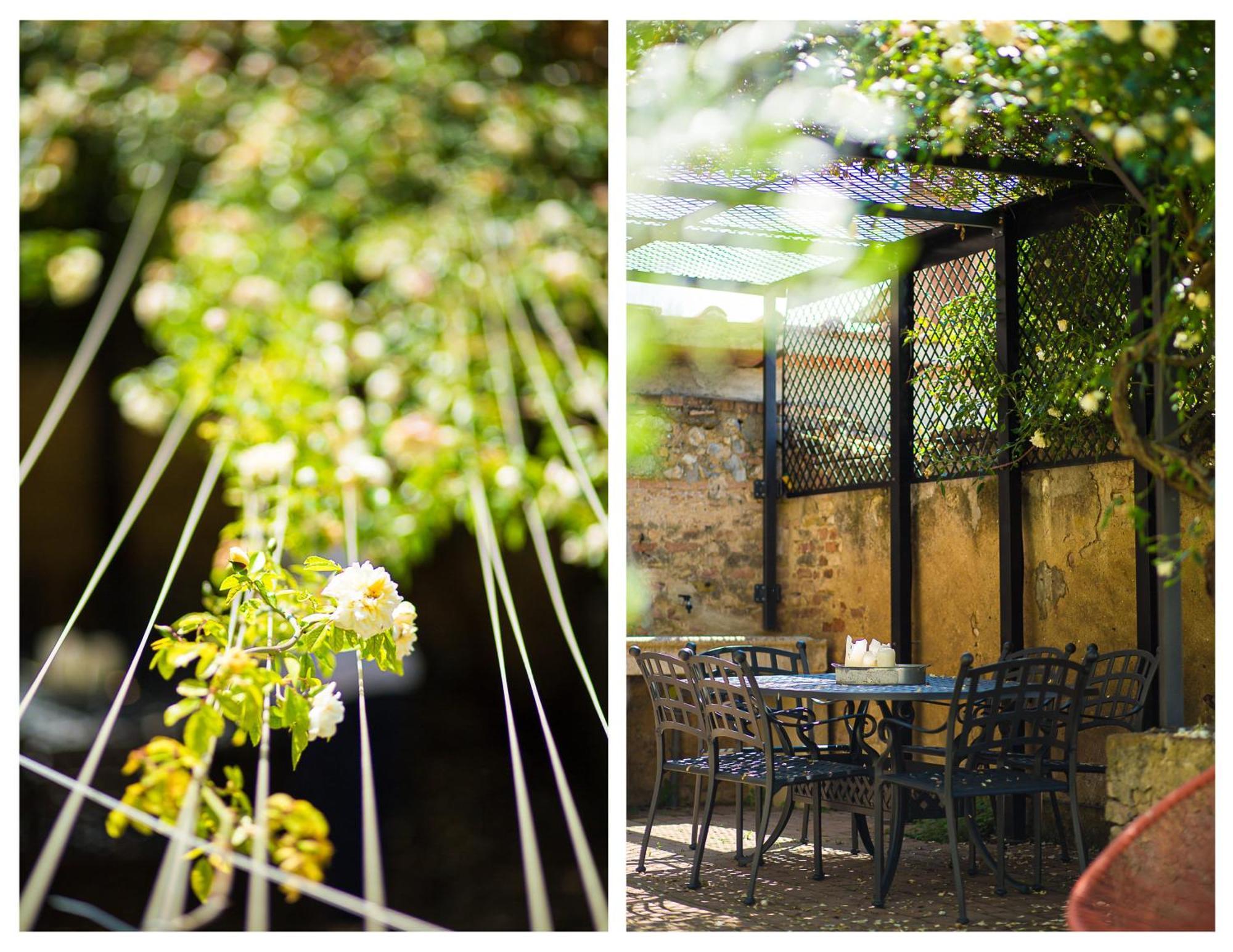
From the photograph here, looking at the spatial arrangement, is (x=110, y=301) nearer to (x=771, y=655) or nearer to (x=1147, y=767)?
(x=1147, y=767)

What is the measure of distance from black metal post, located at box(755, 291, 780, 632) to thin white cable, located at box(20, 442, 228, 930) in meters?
5.92

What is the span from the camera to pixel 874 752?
512cm

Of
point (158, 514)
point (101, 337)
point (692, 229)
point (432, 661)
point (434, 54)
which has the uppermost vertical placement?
point (692, 229)

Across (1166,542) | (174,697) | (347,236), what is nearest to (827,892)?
(1166,542)

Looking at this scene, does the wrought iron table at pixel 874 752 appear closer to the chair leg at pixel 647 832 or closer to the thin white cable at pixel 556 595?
the chair leg at pixel 647 832

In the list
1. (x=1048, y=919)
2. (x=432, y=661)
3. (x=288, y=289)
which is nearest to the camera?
(x=288, y=289)

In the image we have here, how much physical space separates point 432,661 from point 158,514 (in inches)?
24.0

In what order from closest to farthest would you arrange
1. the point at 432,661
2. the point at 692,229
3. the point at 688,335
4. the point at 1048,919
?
the point at 432,661 < the point at 1048,919 < the point at 692,229 < the point at 688,335

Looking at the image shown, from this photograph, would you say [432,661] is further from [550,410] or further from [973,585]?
[973,585]

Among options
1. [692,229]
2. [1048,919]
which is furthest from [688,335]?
[1048,919]

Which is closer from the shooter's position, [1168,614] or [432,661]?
[432,661]

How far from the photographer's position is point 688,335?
27.0 feet

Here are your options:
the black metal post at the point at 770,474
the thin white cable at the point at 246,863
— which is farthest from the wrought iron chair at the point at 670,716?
the black metal post at the point at 770,474

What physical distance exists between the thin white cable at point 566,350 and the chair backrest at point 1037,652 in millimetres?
A: 3181
